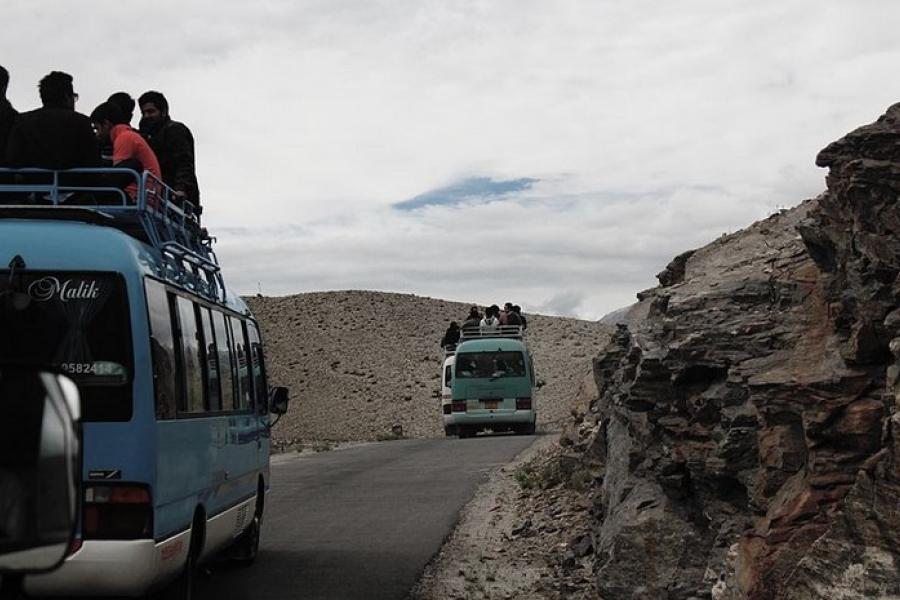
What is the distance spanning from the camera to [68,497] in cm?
279

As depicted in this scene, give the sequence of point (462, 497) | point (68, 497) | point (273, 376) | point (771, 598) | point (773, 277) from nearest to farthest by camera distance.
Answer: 1. point (68, 497)
2. point (771, 598)
3. point (773, 277)
4. point (462, 497)
5. point (273, 376)

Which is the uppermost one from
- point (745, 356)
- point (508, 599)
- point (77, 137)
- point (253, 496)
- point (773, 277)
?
point (77, 137)

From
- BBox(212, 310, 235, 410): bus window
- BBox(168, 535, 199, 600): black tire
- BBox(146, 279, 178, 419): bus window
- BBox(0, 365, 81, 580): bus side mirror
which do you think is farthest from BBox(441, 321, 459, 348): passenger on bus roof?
BBox(0, 365, 81, 580): bus side mirror

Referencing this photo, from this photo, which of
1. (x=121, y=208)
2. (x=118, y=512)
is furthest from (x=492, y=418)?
(x=118, y=512)

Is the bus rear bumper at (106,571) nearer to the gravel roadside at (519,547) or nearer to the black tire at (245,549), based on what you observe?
the gravel roadside at (519,547)

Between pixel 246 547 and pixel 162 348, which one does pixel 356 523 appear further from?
pixel 162 348

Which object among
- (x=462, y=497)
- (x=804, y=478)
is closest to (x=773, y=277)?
(x=804, y=478)

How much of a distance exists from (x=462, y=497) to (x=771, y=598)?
12003 mm

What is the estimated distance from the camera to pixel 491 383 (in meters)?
36.5

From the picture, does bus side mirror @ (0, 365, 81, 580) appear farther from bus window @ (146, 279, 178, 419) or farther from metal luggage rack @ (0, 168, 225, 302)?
metal luggage rack @ (0, 168, 225, 302)

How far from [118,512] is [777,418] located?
13.0 feet

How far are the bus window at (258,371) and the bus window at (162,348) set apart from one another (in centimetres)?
421

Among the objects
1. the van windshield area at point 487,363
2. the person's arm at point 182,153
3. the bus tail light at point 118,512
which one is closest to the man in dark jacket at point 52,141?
the person's arm at point 182,153

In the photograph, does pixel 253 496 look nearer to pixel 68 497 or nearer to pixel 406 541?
pixel 406 541
